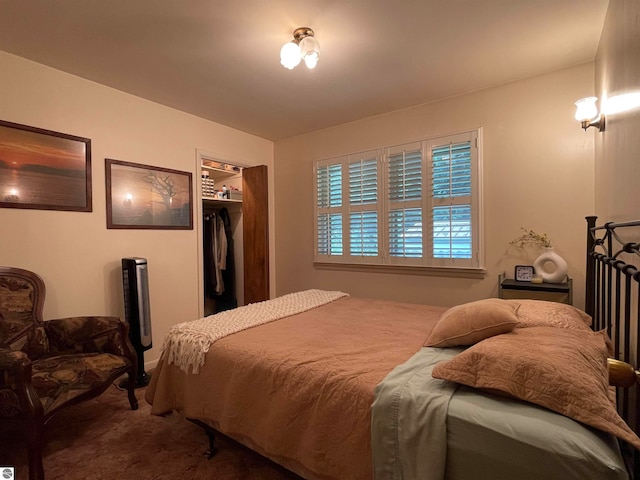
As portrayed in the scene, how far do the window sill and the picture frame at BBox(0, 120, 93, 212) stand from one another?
2546 millimetres

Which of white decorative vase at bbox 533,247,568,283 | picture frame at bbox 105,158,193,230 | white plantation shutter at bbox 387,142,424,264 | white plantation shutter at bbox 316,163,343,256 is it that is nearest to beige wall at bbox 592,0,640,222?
white decorative vase at bbox 533,247,568,283

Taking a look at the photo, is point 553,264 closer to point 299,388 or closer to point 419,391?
point 419,391

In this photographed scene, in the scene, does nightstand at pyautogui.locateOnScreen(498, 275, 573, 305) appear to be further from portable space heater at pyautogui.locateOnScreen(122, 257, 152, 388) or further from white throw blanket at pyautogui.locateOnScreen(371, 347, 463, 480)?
portable space heater at pyautogui.locateOnScreen(122, 257, 152, 388)

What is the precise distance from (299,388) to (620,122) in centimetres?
200

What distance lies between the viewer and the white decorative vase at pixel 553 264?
2.48m

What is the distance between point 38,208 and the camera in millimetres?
2398

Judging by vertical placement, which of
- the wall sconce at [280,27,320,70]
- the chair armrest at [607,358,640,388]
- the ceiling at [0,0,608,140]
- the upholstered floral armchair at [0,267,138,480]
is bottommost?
the upholstered floral armchair at [0,267,138,480]

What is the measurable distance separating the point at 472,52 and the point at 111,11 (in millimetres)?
2400

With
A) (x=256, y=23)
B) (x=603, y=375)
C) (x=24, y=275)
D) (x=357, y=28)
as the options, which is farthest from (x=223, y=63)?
(x=603, y=375)

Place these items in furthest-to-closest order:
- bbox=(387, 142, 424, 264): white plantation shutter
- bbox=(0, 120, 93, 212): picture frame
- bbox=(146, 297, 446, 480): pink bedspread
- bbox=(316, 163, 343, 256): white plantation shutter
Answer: bbox=(316, 163, 343, 256): white plantation shutter → bbox=(387, 142, 424, 264): white plantation shutter → bbox=(0, 120, 93, 212): picture frame → bbox=(146, 297, 446, 480): pink bedspread

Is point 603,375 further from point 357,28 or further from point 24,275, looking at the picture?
point 24,275

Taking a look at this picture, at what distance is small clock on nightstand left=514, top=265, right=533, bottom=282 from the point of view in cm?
268

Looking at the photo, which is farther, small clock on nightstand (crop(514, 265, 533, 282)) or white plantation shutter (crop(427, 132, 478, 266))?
white plantation shutter (crop(427, 132, 478, 266))

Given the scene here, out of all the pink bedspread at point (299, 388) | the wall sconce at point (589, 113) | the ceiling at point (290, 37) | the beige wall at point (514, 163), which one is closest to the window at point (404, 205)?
the beige wall at point (514, 163)
